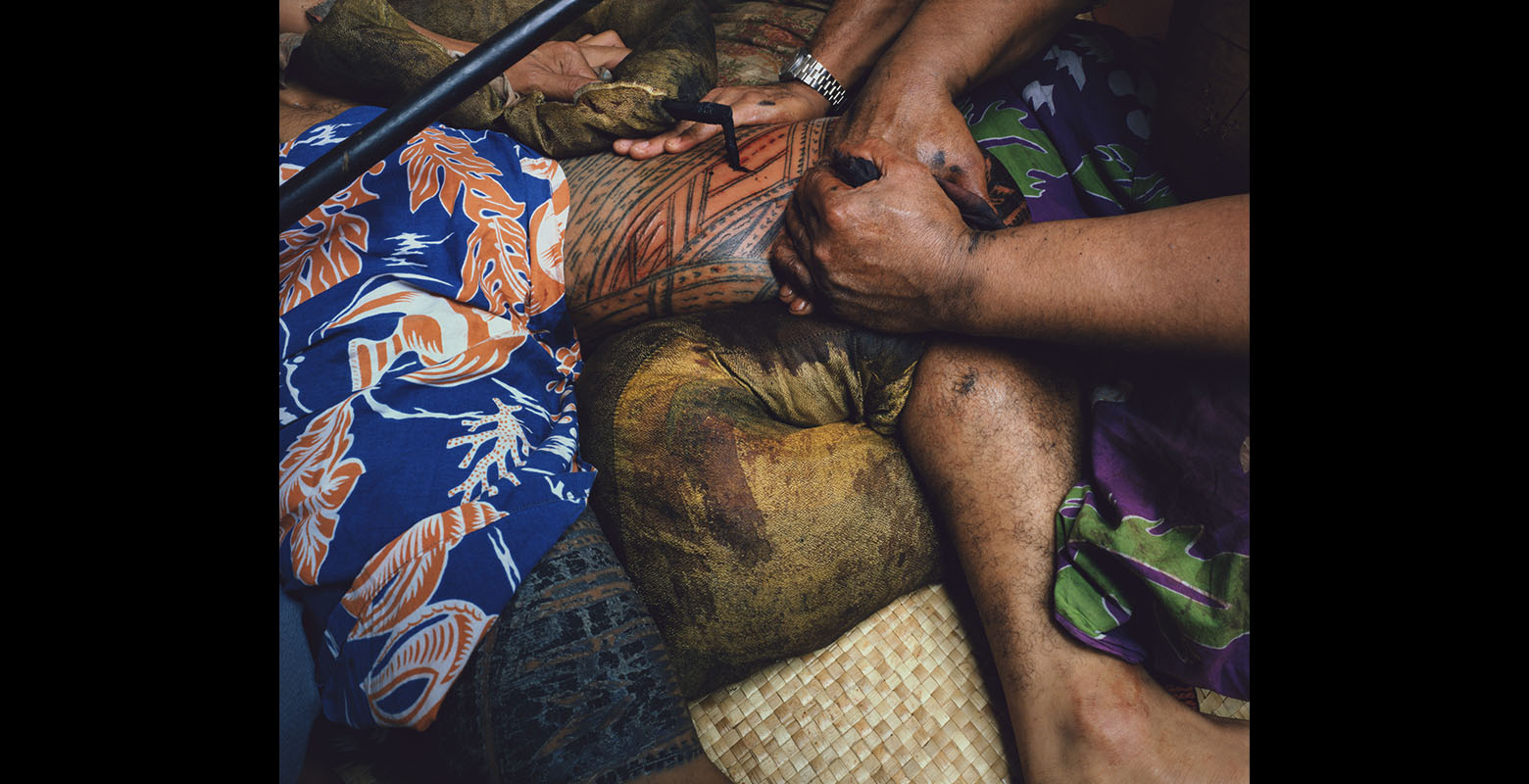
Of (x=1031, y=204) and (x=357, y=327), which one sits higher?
(x=1031, y=204)

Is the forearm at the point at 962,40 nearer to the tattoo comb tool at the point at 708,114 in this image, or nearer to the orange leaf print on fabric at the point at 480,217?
the tattoo comb tool at the point at 708,114

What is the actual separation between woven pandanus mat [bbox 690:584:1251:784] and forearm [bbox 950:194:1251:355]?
46cm

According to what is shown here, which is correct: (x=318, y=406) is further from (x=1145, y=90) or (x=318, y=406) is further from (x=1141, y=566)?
(x=1145, y=90)

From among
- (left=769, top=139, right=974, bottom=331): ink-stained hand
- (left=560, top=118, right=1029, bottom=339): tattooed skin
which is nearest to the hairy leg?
(left=769, top=139, right=974, bottom=331): ink-stained hand

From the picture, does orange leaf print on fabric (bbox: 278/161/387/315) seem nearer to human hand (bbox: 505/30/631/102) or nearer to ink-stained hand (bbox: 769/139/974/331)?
human hand (bbox: 505/30/631/102)

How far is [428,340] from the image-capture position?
883mm

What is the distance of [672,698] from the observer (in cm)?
77

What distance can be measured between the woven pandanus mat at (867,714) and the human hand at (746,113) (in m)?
0.77

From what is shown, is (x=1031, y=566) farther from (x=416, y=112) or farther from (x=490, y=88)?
(x=490, y=88)

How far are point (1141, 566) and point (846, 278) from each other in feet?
1.57

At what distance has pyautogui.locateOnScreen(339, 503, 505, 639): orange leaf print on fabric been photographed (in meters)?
0.72

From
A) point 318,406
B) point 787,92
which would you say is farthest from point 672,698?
point 787,92

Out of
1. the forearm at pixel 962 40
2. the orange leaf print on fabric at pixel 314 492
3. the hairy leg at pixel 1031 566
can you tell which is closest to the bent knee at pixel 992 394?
the hairy leg at pixel 1031 566

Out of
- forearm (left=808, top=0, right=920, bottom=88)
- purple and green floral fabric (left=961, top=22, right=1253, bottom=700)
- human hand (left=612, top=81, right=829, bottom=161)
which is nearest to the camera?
purple and green floral fabric (left=961, top=22, right=1253, bottom=700)
